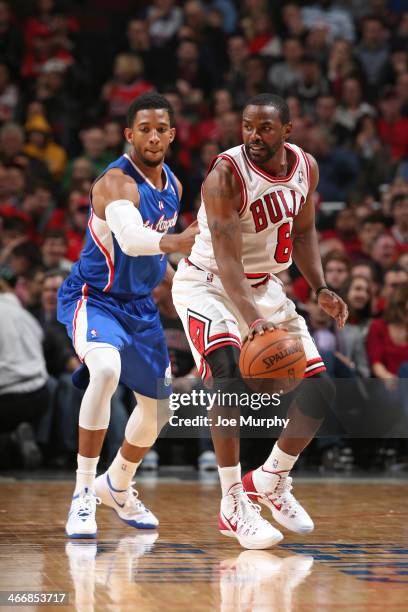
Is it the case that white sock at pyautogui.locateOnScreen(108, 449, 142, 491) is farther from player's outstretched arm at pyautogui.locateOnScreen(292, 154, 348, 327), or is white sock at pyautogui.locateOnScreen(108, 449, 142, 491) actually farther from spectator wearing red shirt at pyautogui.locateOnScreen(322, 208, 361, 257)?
spectator wearing red shirt at pyautogui.locateOnScreen(322, 208, 361, 257)

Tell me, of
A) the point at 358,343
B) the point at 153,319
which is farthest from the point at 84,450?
the point at 358,343

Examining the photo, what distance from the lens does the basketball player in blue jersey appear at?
5.08m

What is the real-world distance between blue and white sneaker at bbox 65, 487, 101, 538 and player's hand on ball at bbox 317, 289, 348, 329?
1396 millimetres

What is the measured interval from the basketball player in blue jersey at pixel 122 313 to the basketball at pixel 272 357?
0.76 m

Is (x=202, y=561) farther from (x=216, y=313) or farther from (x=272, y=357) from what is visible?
(x=216, y=313)

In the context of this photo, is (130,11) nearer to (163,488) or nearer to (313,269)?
(163,488)

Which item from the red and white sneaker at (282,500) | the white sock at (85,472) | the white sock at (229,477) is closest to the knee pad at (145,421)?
the white sock at (85,472)

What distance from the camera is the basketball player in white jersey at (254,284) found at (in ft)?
15.5

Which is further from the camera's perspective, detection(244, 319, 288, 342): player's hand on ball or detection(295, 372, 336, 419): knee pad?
detection(295, 372, 336, 419): knee pad

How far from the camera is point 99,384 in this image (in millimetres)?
5031

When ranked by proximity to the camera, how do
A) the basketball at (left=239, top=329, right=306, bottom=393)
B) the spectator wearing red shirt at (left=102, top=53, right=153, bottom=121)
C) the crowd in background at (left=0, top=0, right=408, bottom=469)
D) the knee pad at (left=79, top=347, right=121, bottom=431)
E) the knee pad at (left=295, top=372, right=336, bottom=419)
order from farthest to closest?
1. the spectator wearing red shirt at (left=102, top=53, right=153, bottom=121)
2. the crowd in background at (left=0, top=0, right=408, bottom=469)
3. the knee pad at (left=79, top=347, right=121, bottom=431)
4. the knee pad at (left=295, top=372, right=336, bottom=419)
5. the basketball at (left=239, top=329, right=306, bottom=393)

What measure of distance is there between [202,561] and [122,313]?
144 centimetres

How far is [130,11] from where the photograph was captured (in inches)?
555

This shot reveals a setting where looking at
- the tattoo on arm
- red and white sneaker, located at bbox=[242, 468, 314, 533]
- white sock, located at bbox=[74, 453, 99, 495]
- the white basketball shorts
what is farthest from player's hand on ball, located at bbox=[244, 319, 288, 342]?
white sock, located at bbox=[74, 453, 99, 495]
